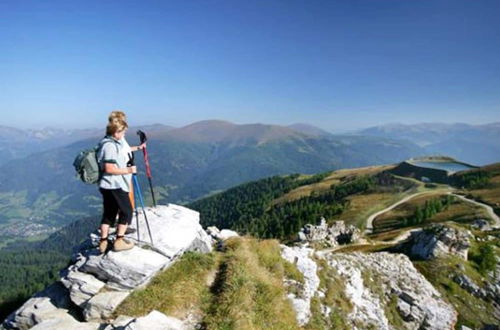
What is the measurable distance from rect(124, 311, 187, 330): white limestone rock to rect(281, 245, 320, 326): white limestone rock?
7057mm

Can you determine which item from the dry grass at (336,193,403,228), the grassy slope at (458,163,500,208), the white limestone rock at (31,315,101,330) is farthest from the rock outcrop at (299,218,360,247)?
the grassy slope at (458,163,500,208)

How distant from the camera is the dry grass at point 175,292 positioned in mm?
11633

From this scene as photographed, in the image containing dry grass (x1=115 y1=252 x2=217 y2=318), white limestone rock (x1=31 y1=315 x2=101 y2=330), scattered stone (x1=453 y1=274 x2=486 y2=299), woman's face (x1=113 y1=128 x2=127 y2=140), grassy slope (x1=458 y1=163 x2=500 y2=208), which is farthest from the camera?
grassy slope (x1=458 y1=163 x2=500 y2=208)

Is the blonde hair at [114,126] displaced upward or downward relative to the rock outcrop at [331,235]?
upward

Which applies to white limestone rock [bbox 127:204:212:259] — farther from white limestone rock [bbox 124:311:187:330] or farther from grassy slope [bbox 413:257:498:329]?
grassy slope [bbox 413:257:498:329]

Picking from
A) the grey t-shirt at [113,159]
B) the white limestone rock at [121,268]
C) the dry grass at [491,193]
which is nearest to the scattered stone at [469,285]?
the white limestone rock at [121,268]

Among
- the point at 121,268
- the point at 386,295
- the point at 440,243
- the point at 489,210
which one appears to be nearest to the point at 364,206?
the point at 489,210

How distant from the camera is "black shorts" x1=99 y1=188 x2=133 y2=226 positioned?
40.2ft

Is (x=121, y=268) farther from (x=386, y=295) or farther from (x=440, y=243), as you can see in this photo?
(x=440, y=243)

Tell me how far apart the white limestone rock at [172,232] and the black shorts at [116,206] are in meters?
1.90

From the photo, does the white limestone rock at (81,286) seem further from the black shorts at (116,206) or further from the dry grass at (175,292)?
the black shorts at (116,206)

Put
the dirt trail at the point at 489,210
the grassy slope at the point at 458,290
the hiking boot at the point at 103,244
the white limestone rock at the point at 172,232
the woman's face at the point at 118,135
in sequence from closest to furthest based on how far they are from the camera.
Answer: the woman's face at the point at 118,135
the hiking boot at the point at 103,244
the white limestone rock at the point at 172,232
the grassy slope at the point at 458,290
the dirt trail at the point at 489,210

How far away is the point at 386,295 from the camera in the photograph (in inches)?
952

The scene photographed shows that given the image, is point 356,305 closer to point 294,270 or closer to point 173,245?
point 294,270
